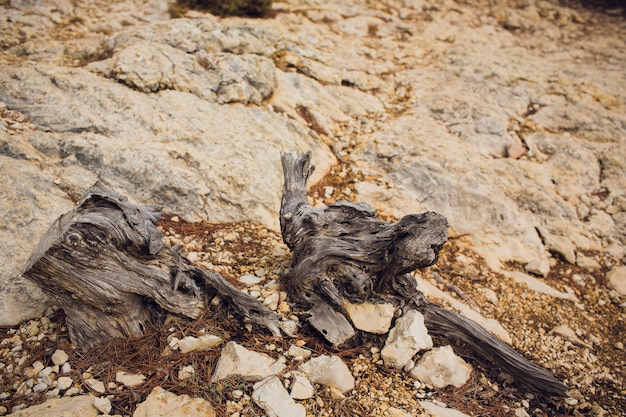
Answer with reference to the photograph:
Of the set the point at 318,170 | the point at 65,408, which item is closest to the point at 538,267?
the point at 318,170

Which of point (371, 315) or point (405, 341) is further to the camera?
point (371, 315)

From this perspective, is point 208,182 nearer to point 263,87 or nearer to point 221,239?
point 221,239

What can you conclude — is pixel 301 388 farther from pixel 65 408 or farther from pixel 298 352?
pixel 65 408

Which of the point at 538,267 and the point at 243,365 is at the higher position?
the point at 243,365

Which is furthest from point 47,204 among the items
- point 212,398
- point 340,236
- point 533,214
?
point 533,214

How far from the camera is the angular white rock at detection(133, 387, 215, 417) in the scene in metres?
3.09

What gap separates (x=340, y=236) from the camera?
4.29 m

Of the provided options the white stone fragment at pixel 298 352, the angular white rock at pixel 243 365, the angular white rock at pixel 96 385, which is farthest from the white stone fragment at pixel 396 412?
the angular white rock at pixel 96 385

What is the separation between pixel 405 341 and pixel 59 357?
3.27 metres

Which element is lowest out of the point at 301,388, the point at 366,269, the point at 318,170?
the point at 301,388

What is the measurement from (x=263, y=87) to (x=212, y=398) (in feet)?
19.5

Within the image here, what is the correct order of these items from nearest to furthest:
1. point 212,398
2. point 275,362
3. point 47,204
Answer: point 212,398 → point 275,362 → point 47,204

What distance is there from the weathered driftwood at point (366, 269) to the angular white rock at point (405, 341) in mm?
246

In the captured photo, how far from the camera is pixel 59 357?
3.45 metres
